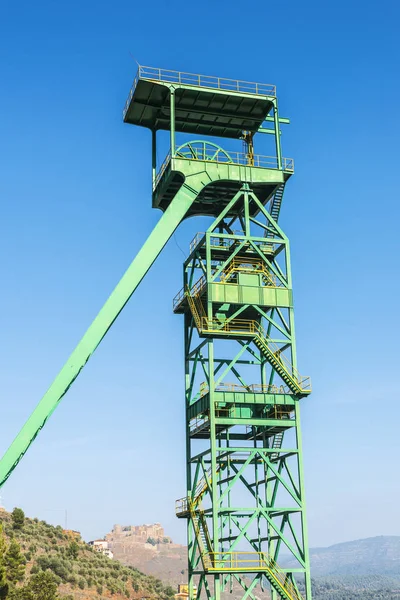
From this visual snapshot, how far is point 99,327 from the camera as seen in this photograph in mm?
37750

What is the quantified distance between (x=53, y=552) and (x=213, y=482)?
56.3 m

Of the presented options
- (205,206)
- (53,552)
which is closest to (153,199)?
(205,206)

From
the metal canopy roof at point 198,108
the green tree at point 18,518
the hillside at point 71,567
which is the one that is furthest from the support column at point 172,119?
the green tree at point 18,518

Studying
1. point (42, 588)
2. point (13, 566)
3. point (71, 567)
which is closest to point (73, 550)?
point (71, 567)

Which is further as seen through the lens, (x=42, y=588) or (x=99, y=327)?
(x=42, y=588)

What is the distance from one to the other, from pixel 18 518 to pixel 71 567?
12.6 metres

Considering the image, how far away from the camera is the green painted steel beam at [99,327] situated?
34312mm

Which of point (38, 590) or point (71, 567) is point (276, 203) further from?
point (71, 567)

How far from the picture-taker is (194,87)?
42156 mm

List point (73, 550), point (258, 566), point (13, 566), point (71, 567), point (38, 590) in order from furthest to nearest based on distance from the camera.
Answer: point (73, 550) → point (71, 567) → point (13, 566) → point (38, 590) → point (258, 566)

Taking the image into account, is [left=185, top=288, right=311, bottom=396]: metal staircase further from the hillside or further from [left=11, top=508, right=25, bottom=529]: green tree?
[left=11, top=508, right=25, bottom=529]: green tree

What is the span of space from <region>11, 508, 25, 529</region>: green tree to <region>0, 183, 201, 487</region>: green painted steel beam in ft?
199

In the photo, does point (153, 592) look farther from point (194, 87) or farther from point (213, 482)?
point (194, 87)

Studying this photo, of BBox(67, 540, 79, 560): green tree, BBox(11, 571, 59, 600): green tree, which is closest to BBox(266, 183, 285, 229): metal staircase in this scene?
BBox(11, 571, 59, 600): green tree
